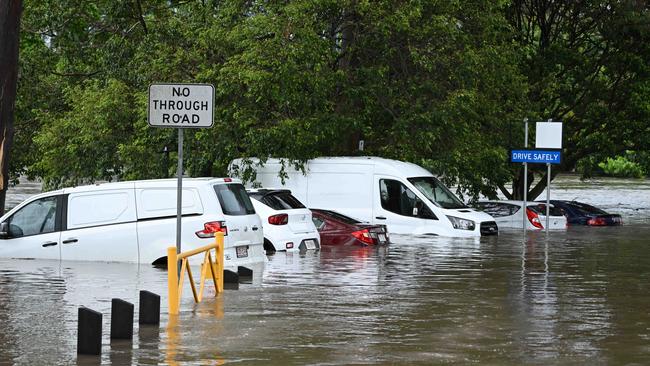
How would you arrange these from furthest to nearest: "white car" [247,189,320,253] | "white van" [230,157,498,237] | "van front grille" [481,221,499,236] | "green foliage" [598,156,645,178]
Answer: "green foliage" [598,156,645,178]
"van front grille" [481,221,499,236]
"white van" [230,157,498,237]
"white car" [247,189,320,253]

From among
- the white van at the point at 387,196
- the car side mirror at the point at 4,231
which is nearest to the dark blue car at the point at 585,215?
the white van at the point at 387,196

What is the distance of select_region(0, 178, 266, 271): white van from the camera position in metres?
20.0

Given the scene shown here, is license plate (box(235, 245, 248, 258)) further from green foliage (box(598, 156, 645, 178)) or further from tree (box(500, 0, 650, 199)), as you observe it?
green foliage (box(598, 156, 645, 178))

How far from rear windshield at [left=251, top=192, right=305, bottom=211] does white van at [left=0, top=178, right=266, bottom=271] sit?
3.86 metres

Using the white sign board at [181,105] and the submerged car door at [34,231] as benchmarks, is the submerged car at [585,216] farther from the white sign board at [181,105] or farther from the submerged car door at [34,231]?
the white sign board at [181,105]

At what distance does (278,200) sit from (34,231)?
17.9 feet

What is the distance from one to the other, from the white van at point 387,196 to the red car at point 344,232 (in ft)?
10.9

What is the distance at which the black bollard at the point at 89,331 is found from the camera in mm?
10930

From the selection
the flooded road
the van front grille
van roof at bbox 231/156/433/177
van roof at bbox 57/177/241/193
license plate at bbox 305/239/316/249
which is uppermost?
van roof at bbox 231/156/433/177

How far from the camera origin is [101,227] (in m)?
20.7

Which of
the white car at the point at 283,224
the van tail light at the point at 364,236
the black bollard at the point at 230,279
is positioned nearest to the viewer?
the black bollard at the point at 230,279

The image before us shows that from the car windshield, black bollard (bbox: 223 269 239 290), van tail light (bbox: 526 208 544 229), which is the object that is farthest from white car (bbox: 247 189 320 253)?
van tail light (bbox: 526 208 544 229)

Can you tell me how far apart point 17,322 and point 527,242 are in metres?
19.8

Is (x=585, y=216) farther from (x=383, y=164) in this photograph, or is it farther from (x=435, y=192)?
(x=383, y=164)
